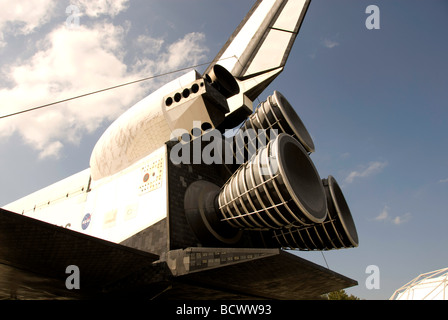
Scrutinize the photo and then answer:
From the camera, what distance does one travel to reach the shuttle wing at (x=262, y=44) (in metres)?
12.9

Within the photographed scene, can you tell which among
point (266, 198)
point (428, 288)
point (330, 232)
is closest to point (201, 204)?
point (266, 198)

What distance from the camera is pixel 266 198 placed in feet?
27.6

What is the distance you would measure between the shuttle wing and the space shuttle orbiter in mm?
54

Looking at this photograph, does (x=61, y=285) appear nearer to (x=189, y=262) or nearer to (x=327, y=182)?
(x=189, y=262)

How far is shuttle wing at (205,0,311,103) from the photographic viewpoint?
12.9 meters

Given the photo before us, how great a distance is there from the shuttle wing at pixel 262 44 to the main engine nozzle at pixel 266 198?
4.49 m

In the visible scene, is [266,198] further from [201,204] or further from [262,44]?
[262,44]

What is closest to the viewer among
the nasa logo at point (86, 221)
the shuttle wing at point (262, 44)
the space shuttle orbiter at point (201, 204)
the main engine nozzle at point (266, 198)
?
the space shuttle orbiter at point (201, 204)

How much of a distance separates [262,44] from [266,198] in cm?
784

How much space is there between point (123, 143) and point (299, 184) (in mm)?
6794

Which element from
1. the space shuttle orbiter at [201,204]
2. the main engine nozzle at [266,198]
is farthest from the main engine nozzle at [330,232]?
the main engine nozzle at [266,198]

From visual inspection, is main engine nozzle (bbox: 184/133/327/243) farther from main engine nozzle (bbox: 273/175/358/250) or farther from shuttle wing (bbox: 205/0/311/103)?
shuttle wing (bbox: 205/0/311/103)

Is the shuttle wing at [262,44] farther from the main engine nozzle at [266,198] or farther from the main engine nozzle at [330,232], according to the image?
the main engine nozzle at [330,232]

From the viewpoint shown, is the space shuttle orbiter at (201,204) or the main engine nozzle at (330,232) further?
the main engine nozzle at (330,232)
